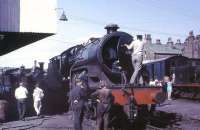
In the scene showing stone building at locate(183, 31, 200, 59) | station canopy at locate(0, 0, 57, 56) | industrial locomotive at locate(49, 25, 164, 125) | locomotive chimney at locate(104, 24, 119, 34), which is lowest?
industrial locomotive at locate(49, 25, 164, 125)

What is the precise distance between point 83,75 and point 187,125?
4571 mm

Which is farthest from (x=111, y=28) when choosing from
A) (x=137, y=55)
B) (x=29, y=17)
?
(x=29, y=17)

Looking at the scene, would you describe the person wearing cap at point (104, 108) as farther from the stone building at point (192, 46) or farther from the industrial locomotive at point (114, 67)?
the stone building at point (192, 46)

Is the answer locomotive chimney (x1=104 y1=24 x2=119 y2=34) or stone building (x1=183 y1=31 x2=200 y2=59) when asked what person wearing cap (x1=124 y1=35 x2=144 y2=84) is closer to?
locomotive chimney (x1=104 y1=24 x2=119 y2=34)

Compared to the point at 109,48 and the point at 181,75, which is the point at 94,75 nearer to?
the point at 109,48

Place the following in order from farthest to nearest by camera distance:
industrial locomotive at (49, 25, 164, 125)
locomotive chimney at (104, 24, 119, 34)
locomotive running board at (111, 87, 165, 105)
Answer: locomotive chimney at (104, 24, 119, 34) → industrial locomotive at (49, 25, 164, 125) → locomotive running board at (111, 87, 165, 105)

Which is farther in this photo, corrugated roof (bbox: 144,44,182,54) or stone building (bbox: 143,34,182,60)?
corrugated roof (bbox: 144,44,182,54)

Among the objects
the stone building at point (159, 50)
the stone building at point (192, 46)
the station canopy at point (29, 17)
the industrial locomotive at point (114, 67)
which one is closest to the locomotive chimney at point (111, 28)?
the industrial locomotive at point (114, 67)

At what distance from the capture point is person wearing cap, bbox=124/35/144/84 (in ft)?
41.9

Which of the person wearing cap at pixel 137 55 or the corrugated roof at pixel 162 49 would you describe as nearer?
the person wearing cap at pixel 137 55

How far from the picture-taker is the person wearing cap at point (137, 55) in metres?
12.8

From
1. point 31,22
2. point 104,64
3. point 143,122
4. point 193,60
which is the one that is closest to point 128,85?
point 104,64

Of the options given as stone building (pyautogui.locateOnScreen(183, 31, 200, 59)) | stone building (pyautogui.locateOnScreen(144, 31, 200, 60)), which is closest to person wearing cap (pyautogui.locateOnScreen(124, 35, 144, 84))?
stone building (pyautogui.locateOnScreen(144, 31, 200, 60))

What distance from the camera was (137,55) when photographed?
42.2 ft
